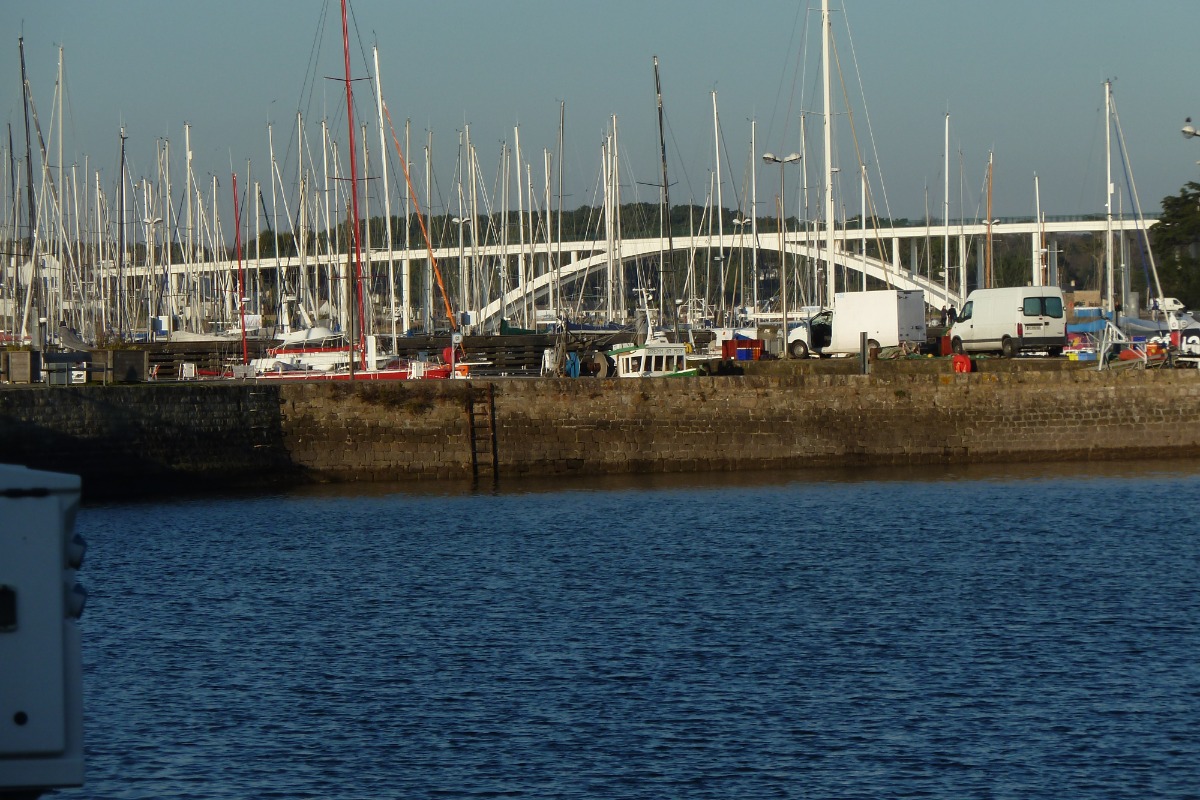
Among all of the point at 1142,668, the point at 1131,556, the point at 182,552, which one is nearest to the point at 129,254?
the point at 182,552

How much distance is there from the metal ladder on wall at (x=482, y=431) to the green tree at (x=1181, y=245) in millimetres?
59541

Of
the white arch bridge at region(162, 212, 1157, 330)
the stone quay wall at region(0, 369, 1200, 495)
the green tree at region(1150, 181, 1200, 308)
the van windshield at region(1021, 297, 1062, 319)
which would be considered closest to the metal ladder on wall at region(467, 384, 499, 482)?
the stone quay wall at region(0, 369, 1200, 495)

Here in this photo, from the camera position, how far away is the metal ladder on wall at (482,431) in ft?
119

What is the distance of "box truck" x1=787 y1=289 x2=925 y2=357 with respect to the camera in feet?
146

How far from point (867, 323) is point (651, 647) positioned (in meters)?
27.4

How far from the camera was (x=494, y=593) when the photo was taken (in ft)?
76.7

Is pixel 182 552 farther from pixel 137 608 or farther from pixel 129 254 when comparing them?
pixel 129 254

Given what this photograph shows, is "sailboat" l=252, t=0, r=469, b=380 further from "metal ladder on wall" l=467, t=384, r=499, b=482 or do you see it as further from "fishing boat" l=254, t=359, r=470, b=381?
"metal ladder on wall" l=467, t=384, r=499, b=482

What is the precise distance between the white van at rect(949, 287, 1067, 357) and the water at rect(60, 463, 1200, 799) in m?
11.3

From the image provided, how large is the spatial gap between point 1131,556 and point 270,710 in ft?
53.7

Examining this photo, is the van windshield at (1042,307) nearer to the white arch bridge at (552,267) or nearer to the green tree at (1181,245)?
the white arch bridge at (552,267)

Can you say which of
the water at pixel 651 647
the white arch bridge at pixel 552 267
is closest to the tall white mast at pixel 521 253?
the white arch bridge at pixel 552 267

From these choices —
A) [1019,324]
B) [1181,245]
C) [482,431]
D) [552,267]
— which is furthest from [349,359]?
[1181,245]

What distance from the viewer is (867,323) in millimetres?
44750
